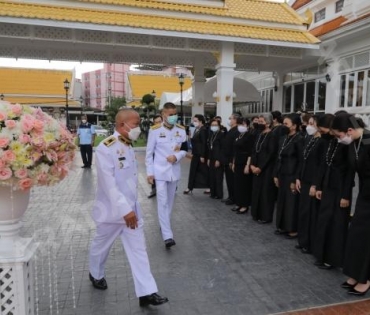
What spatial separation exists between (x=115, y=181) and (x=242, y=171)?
4.22 metres

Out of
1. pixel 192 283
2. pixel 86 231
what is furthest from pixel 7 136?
pixel 86 231

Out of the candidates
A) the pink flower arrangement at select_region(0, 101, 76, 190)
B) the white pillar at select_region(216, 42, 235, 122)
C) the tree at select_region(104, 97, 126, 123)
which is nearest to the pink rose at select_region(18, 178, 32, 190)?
the pink flower arrangement at select_region(0, 101, 76, 190)

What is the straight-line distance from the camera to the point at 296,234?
565 centimetres

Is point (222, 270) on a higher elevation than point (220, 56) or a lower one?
lower

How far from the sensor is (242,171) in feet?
23.9

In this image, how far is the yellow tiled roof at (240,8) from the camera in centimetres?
1293

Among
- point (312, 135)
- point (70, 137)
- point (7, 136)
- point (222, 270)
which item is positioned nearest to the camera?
point (7, 136)

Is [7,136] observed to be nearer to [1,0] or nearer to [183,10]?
[1,0]

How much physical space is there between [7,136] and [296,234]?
459 cm

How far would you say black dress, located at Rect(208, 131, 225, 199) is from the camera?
844cm

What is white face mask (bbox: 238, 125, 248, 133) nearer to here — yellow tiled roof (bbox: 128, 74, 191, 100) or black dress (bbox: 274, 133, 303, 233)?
black dress (bbox: 274, 133, 303, 233)

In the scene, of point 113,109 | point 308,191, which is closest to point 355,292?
point 308,191

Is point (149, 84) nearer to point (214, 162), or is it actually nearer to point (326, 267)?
point (214, 162)

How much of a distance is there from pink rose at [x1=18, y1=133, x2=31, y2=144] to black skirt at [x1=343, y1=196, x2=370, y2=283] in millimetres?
3179
